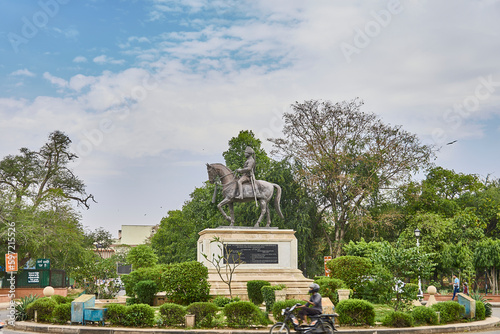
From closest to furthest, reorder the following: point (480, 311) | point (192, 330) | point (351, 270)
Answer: point (192, 330)
point (480, 311)
point (351, 270)

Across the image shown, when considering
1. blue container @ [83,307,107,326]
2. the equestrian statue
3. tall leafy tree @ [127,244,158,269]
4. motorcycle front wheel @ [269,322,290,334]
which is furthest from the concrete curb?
tall leafy tree @ [127,244,158,269]

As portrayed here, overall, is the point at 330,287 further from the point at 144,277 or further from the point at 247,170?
the point at 144,277

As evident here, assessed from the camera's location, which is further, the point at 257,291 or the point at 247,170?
the point at 247,170

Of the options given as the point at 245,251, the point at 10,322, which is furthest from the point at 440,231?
the point at 10,322

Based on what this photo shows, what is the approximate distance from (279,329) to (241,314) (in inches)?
130

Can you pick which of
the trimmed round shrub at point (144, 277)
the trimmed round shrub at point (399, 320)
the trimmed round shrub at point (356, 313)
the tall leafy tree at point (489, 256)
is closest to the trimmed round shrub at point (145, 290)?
the trimmed round shrub at point (144, 277)

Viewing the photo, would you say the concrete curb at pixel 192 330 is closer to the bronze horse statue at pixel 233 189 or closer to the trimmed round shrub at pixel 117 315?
the trimmed round shrub at pixel 117 315

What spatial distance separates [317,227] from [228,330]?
31.4 metres

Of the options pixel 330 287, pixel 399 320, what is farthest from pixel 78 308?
pixel 399 320

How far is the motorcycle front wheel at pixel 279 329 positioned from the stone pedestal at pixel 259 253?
9.96 metres

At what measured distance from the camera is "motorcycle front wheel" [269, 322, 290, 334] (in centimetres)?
1365

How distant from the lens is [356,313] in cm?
1725

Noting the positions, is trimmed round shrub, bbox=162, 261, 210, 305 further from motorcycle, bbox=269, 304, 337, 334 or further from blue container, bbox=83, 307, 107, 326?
motorcycle, bbox=269, 304, 337, 334

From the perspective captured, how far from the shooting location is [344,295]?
19.5 m
